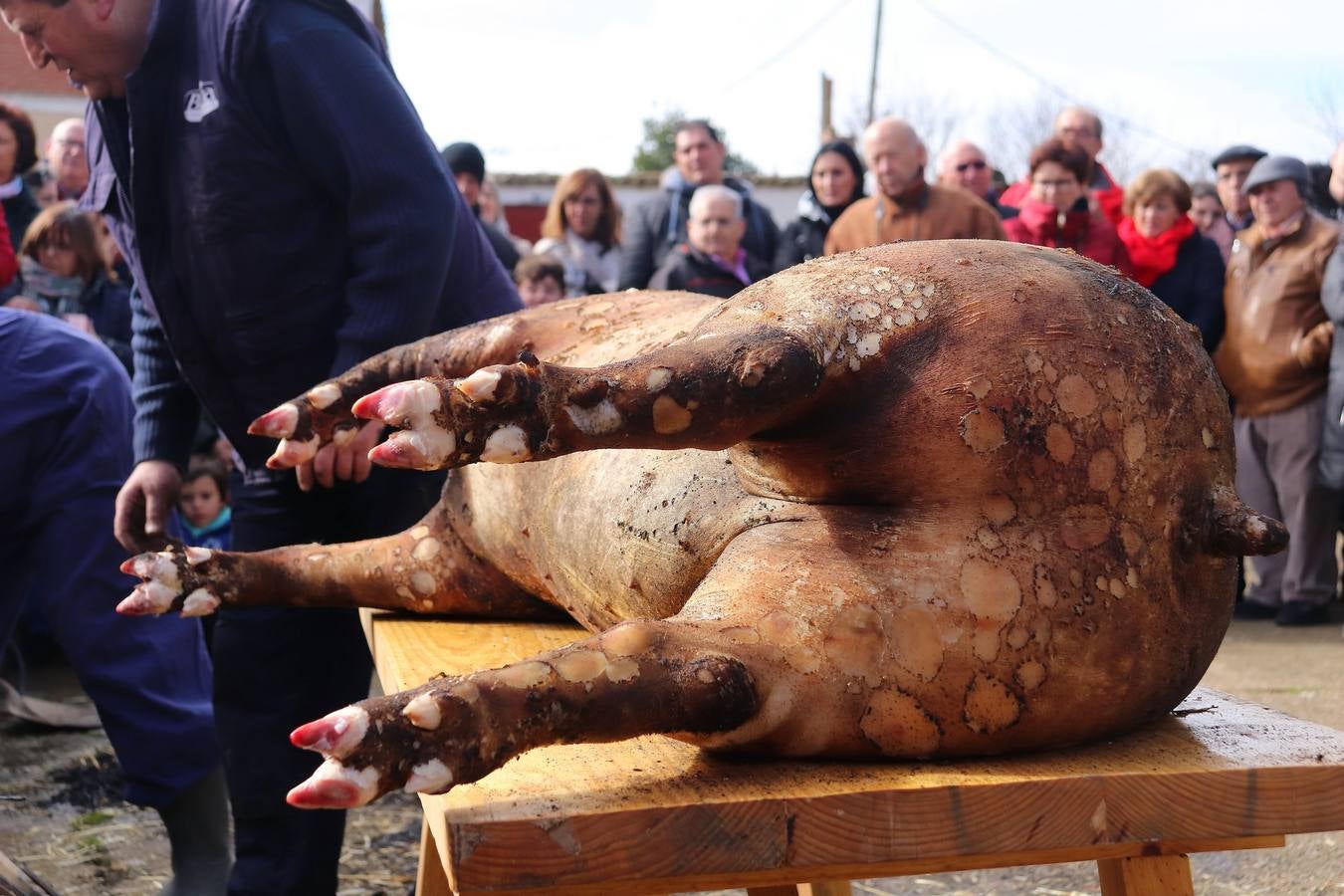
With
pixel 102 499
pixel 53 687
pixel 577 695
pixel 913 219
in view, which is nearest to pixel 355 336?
pixel 102 499

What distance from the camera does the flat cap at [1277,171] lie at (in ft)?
19.4

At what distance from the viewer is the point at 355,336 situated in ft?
8.60

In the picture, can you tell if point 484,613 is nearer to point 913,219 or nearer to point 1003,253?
point 1003,253

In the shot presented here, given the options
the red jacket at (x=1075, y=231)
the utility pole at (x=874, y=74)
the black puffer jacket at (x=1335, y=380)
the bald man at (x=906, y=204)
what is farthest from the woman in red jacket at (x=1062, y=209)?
the utility pole at (x=874, y=74)

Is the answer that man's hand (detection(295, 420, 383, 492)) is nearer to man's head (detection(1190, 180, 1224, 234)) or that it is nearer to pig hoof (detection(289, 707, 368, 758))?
pig hoof (detection(289, 707, 368, 758))

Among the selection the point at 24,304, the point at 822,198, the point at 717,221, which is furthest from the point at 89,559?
the point at 822,198

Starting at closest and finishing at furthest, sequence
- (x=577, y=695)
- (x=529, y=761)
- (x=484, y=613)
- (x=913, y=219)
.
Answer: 1. (x=577, y=695)
2. (x=529, y=761)
3. (x=484, y=613)
4. (x=913, y=219)

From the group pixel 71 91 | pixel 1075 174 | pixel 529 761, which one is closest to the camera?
pixel 529 761

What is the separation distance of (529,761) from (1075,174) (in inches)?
194

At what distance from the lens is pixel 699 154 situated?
6.56m

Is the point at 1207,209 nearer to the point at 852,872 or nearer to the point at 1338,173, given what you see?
the point at 1338,173

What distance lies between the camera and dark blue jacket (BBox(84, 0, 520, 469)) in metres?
2.60

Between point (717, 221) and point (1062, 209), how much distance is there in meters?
1.47

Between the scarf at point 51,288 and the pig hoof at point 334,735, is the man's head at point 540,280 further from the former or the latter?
the pig hoof at point 334,735
